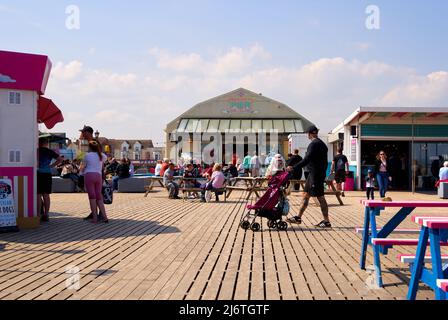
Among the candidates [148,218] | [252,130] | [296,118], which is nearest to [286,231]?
[148,218]

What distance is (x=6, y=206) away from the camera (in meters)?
8.27

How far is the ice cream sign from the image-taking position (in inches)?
324

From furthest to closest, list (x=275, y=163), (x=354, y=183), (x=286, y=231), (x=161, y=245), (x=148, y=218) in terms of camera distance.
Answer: (x=354, y=183), (x=275, y=163), (x=148, y=218), (x=286, y=231), (x=161, y=245)

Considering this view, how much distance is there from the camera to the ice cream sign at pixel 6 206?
27.0 feet

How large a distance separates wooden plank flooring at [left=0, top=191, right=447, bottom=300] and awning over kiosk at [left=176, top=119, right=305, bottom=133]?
127ft

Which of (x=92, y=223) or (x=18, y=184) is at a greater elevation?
(x=18, y=184)

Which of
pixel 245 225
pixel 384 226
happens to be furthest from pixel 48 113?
pixel 384 226

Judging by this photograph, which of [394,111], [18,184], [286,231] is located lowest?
[286,231]

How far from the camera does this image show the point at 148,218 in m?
10.7

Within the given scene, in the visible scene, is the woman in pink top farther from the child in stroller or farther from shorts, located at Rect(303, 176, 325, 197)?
shorts, located at Rect(303, 176, 325, 197)

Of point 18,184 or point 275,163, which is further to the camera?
point 275,163

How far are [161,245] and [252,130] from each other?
41730 mm

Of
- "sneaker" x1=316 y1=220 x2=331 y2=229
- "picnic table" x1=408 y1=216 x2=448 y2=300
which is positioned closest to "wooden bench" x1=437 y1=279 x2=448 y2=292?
"picnic table" x1=408 y1=216 x2=448 y2=300
